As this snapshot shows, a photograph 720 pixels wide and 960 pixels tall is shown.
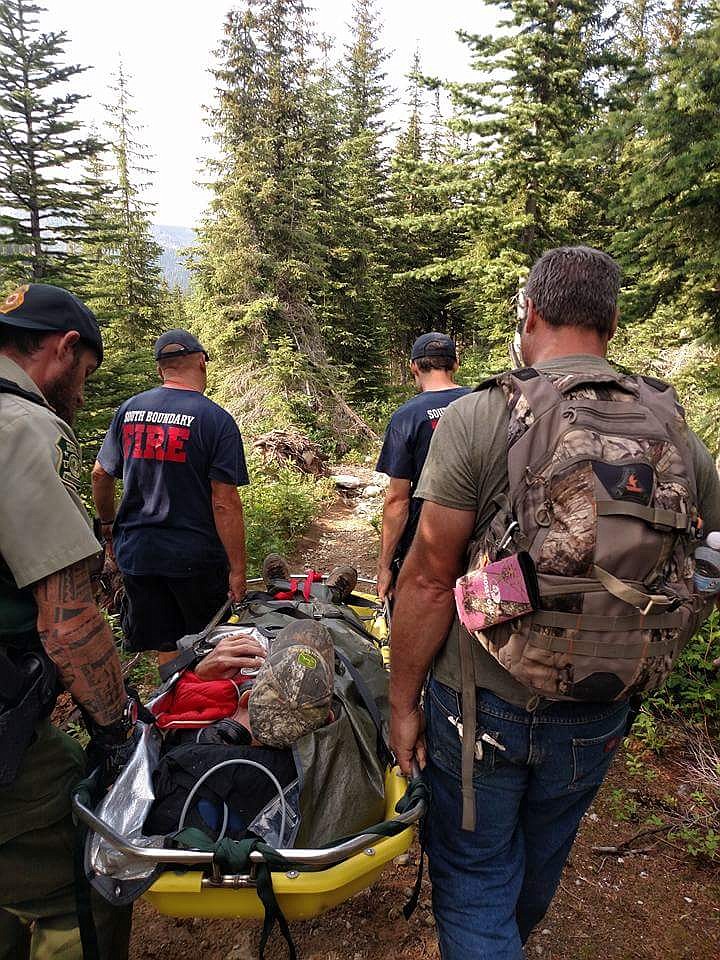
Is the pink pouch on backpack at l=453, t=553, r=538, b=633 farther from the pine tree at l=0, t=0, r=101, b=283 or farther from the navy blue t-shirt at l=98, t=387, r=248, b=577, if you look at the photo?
the pine tree at l=0, t=0, r=101, b=283

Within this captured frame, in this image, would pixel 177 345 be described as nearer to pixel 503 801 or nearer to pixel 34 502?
pixel 34 502

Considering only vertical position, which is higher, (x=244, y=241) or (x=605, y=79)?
(x=605, y=79)

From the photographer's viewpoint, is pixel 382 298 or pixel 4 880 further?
pixel 382 298

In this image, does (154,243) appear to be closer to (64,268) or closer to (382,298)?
(382,298)

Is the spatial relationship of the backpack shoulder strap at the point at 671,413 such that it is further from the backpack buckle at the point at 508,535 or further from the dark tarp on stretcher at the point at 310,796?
the dark tarp on stretcher at the point at 310,796

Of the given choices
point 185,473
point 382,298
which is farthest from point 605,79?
point 185,473

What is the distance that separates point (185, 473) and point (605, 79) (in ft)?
43.7

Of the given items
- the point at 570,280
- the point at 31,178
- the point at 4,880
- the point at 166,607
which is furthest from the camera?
the point at 31,178

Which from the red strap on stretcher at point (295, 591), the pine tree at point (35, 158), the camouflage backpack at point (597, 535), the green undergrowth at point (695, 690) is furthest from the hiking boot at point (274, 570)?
the pine tree at point (35, 158)

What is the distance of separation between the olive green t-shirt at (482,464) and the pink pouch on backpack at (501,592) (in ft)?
0.63

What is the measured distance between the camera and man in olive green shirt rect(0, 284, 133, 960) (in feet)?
5.56

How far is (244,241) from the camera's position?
14.3 meters

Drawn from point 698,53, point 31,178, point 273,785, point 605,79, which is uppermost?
point 605,79

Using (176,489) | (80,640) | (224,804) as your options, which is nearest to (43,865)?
(224,804)
